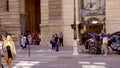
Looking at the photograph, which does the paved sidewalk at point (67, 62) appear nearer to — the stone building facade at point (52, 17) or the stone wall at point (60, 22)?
the stone building facade at point (52, 17)

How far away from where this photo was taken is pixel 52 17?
4050cm

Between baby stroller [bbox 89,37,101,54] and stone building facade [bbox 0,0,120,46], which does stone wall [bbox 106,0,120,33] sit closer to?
stone building facade [bbox 0,0,120,46]

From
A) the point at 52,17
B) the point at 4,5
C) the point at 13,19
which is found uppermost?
the point at 4,5

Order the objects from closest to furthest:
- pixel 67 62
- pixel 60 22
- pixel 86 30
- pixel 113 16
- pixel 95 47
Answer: pixel 67 62
pixel 95 47
pixel 113 16
pixel 86 30
pixel 60 22

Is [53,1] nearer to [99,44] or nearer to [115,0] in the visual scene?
[115,0]

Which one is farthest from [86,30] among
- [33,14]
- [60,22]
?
[33,14]

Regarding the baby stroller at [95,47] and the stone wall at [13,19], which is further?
the stone wall at [13,19]

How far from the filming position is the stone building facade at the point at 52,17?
36.6 metres

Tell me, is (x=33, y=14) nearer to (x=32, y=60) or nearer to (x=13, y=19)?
(x=13, y=19)

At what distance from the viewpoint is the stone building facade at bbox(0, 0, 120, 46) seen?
3659 cm

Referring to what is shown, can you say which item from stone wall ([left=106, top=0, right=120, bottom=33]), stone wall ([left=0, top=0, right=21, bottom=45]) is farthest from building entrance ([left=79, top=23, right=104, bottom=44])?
stone wall ([left=0, top=0, right=21, bottom=45])

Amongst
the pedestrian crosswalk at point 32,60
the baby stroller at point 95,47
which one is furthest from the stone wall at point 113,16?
the pedestrian crosswalk at point 32,60

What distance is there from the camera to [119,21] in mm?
36031

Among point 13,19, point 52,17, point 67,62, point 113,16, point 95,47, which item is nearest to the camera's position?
point 67,62
